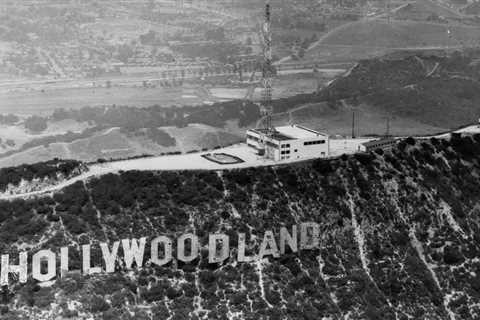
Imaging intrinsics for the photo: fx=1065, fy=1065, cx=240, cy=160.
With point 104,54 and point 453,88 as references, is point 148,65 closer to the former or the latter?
point 104,54

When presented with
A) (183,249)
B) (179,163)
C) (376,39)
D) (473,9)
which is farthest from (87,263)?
(473,9)

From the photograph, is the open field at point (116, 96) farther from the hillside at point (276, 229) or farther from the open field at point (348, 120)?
the hillside at point (276, 229)

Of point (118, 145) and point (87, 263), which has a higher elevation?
point (87, 263)

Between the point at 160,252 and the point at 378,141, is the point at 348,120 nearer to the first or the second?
the point at 378,141

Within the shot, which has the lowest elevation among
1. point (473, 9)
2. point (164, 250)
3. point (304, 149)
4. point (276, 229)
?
point (473, 9)

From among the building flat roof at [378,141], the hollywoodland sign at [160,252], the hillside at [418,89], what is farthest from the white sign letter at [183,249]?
the hillside at [418,89]

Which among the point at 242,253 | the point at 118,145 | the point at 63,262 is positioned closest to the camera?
the point at 63,262

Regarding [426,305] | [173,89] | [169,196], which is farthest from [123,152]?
[426,305]
